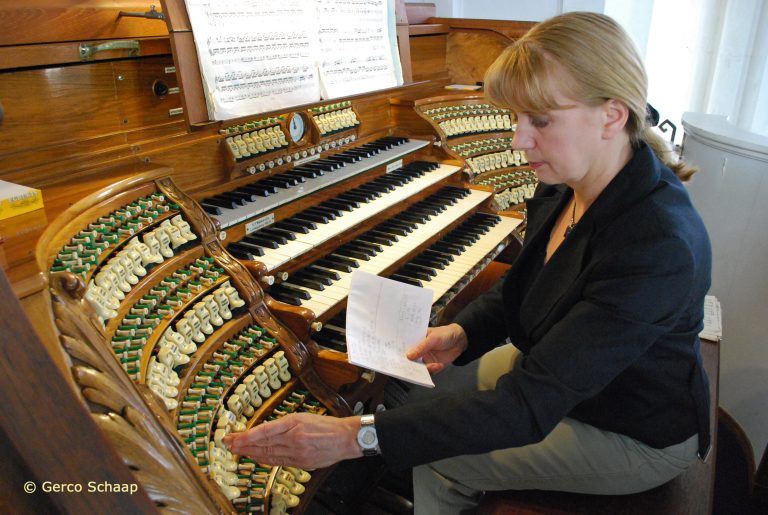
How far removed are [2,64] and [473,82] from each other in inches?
99.2

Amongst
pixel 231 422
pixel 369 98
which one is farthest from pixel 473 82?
pixel 231 422

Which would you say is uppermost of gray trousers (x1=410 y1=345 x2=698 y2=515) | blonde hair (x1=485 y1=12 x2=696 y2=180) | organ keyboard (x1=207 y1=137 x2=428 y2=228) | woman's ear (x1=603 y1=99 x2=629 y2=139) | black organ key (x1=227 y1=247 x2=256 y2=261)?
blonde hair (x1=485 y1=12 x2=696 y2=180)

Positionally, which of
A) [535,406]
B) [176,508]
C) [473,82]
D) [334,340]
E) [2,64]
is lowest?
[334,340]

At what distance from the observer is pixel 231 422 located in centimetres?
129

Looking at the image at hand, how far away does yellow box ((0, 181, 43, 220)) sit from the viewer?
1.19 metres

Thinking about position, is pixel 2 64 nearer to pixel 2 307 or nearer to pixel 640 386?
pixel 2 307

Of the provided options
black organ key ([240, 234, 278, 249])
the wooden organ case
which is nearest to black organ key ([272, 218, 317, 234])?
the wooden organ case

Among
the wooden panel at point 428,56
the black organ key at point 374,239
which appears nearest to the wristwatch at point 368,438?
the black organ key at point 374,239

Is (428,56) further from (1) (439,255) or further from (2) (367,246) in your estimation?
(2) (367,246)

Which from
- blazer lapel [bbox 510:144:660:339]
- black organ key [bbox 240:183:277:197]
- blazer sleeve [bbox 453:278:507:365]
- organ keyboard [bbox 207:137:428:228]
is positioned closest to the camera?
blazer lapel [bbox 510:144:660:339]

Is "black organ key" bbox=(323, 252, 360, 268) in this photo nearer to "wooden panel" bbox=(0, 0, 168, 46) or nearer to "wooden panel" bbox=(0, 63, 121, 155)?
"wooden panel" bbox=(0, 63, 121, 155)

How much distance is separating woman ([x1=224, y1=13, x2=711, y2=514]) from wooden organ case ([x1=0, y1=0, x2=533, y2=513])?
0.25m

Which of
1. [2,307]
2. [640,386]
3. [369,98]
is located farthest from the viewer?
[369,98]

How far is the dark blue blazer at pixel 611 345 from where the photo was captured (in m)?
1.11
